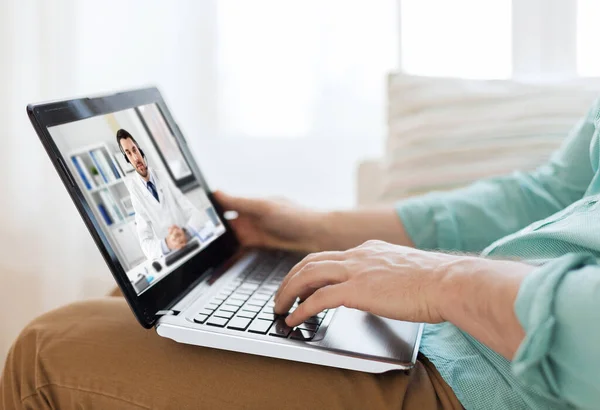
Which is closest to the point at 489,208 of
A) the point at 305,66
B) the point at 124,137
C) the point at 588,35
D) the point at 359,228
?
the point at 359,228

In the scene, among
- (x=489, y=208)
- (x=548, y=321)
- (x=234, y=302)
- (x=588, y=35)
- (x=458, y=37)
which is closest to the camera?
(x=548, y=321)

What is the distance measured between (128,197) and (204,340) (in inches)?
8.5

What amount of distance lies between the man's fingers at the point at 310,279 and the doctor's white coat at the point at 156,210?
0.18 meters

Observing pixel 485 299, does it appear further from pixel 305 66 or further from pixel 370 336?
pixel 305 66

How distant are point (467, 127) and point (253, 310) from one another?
67 cm

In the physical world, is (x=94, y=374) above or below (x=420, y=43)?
below

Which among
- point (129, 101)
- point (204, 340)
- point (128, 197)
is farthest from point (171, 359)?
point (129, 101)

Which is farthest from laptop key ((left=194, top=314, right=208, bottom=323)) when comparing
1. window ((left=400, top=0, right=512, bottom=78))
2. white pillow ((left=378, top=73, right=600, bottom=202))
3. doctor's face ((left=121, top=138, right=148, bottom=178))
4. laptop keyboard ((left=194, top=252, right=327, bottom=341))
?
window ((left=400, top=0, right=512, bottom=78))

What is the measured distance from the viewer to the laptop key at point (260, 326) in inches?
26.8

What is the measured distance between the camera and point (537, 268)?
57 cm

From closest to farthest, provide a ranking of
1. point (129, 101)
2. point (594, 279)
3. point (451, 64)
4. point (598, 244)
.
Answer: point (594, 279) → point (598, 244) → point (129, 101) → point (451, 64)

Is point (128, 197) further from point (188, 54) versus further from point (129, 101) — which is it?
point (188, 54)

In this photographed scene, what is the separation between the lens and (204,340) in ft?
2.18

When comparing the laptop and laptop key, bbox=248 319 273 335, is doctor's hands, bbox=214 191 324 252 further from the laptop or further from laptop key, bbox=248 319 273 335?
laptop key, bbox=248 319 273 335
